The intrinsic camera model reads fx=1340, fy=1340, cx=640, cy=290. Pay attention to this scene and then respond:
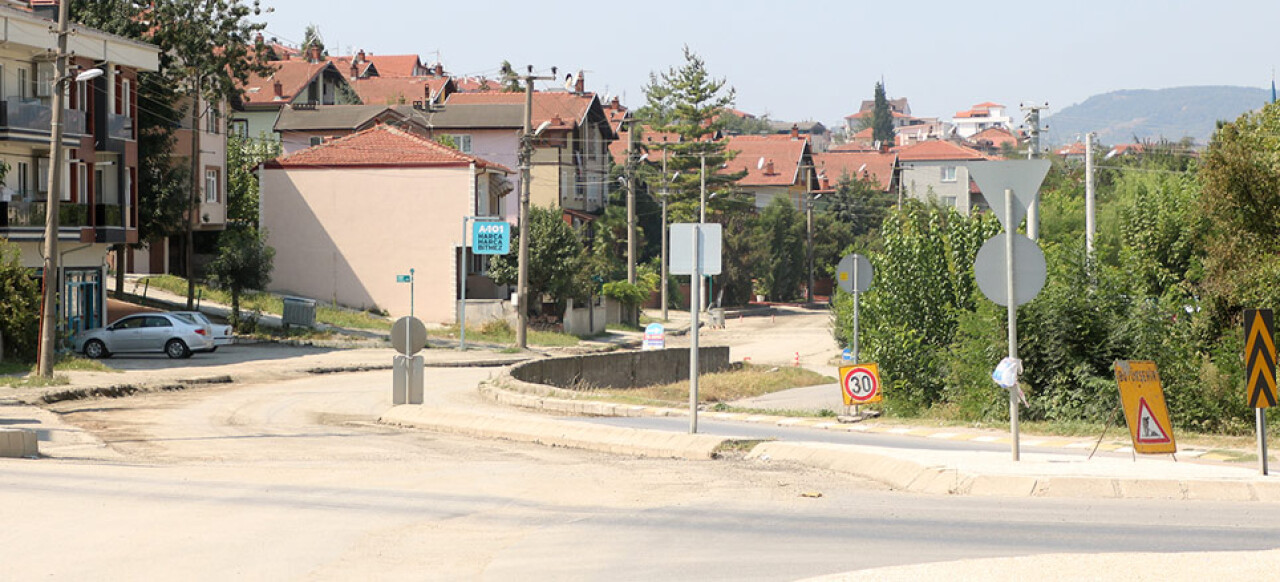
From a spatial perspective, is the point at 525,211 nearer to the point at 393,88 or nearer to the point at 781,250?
the point at 781,250

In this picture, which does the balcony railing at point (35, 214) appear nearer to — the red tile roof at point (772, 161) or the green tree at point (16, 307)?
the green tree at point (16, 307)

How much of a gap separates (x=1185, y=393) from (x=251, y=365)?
2644 cm

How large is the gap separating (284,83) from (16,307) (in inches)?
2127

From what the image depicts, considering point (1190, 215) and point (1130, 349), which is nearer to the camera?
point (1130, 349)

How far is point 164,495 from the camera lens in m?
12.0

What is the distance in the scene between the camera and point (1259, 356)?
12.3m

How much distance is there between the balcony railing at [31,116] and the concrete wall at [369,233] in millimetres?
21737

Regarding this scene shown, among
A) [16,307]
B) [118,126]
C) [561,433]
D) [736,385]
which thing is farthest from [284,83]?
[561,433]

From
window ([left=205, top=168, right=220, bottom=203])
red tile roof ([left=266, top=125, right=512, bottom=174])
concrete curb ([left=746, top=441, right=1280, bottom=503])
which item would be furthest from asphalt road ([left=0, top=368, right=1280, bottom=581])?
window ([left=205, top=168, right=220, bottom=203])

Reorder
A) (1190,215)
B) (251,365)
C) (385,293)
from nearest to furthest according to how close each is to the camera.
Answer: (1190,215) < (251,365) < (385,293)

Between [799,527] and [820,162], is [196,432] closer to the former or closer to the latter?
[799,527]

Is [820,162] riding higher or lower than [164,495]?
higher

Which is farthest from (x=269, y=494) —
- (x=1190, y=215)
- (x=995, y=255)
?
(x=1190, y=215)

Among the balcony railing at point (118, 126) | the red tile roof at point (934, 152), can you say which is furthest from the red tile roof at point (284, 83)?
the red tile roof at point (934, 152)
